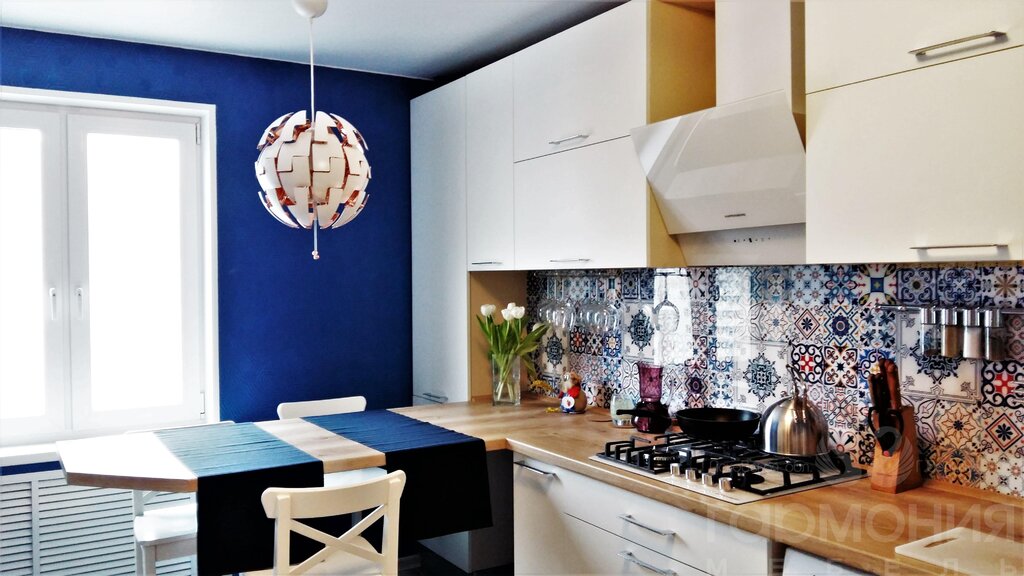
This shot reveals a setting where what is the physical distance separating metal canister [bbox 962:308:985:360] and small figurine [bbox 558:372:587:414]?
1.51 metres

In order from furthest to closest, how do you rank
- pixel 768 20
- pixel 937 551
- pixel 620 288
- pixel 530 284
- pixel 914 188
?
1. pixel 530 284
2. pixel 620 288
3. pixel 768 20
4. pixel 914 188
5. pixel 937 551

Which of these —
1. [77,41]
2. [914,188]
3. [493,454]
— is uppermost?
[77,41]

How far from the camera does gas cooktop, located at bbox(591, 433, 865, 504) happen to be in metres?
2.04

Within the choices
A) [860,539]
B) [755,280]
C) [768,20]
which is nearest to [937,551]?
[860,539]

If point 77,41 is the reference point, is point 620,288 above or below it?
below

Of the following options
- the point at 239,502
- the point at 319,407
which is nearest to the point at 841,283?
the point at 239,502

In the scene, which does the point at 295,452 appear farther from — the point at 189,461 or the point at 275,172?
the point at 275,172

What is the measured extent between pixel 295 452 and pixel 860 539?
165cm

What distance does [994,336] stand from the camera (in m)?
1.99

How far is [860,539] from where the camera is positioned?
1.69 meters

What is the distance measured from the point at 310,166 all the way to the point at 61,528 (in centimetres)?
212

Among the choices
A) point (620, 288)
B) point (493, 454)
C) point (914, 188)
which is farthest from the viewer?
point (493, 454)

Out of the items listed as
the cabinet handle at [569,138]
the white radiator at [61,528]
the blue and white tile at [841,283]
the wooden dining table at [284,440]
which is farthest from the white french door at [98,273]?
the blue and white tile at [841,283]

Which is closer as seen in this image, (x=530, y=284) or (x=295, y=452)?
(x=295, y=452)
